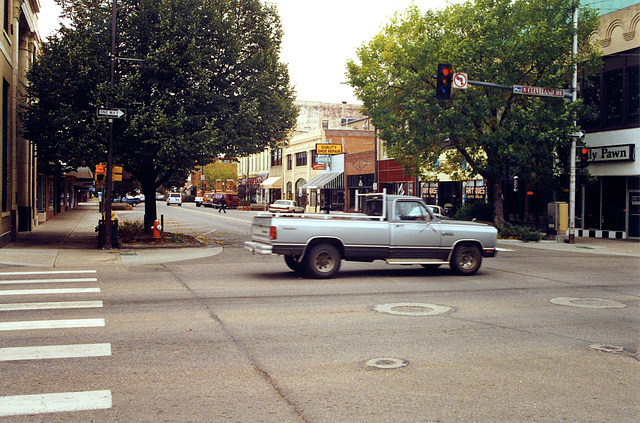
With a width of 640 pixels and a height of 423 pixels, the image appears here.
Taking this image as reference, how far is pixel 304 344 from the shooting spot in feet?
24.1

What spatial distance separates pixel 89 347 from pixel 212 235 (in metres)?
21.4

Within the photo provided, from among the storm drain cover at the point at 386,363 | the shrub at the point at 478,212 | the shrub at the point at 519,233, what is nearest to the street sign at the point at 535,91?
the shrub at the point at 519,233

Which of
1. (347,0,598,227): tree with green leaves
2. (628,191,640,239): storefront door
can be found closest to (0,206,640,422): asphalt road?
(347,0,598,227): tree with green leaves

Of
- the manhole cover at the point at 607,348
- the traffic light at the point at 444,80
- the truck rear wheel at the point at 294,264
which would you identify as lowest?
the manhole cover at the point at 607,348

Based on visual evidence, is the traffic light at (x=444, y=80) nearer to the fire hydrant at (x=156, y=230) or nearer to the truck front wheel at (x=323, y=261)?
the truck front wheel at (x=323, y=261)

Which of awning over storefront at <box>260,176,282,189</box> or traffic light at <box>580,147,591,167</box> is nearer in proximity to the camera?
traffic light at <box>580,147,591,167</box>

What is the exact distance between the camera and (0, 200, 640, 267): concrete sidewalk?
1708cm

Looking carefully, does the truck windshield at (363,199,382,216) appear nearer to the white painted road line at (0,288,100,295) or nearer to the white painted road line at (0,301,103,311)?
the white painted road line at (0,288,100,295)

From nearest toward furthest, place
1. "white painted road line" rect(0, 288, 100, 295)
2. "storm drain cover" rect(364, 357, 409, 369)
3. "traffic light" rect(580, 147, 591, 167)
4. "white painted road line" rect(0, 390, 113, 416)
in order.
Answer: "white painted road line" rect(0, 390, 113, 416)
"storm drain cover" rect(364, 357, 409, 369)
"white painted road line" rect(0, 288, 100, 295)
"traffic light" rect(580, 147, 591, 167)

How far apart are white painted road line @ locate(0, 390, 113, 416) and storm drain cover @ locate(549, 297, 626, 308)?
26.7 ft

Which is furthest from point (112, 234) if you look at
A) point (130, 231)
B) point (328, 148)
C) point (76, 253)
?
point (328, 148)

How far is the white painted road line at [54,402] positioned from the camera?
4.97 meters

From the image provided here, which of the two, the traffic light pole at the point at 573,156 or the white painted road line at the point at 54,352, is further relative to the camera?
the traffic light pole at the point at 573,156

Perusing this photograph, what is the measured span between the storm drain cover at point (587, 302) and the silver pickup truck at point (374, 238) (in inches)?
146
